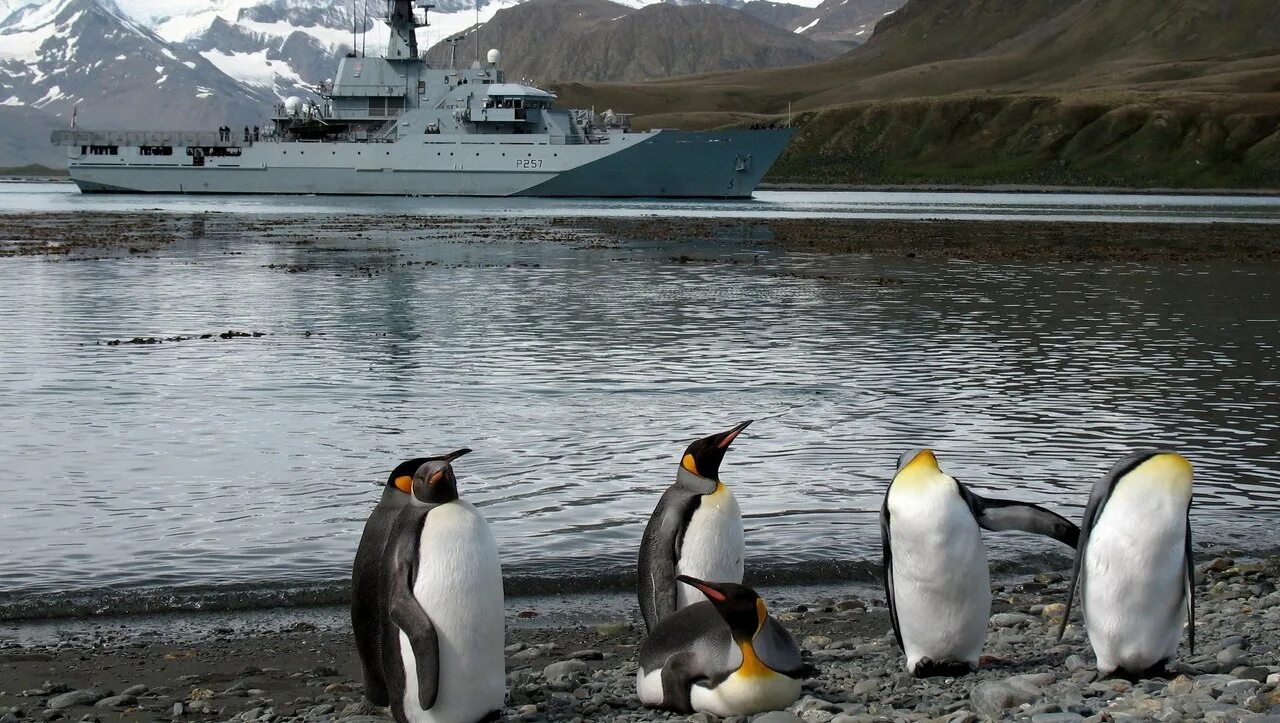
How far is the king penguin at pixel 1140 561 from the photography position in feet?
17.4

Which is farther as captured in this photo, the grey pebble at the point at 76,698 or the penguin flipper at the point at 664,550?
the penguin flipper at the point at 664,550

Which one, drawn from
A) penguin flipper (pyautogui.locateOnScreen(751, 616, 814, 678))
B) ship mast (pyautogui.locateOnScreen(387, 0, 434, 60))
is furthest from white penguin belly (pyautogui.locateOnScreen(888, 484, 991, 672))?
ship mast (pyautogui.locateOnScreen(387, 0, 434, 60))

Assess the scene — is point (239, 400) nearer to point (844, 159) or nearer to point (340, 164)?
point (340, 164)

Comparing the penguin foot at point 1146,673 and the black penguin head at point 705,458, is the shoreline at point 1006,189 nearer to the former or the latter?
the black penguin head at point 705,458

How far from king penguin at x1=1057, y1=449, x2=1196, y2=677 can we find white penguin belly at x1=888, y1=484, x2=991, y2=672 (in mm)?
413

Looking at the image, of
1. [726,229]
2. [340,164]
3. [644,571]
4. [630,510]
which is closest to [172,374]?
[630,510]

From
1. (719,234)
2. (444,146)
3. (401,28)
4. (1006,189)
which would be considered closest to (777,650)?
(719,234)

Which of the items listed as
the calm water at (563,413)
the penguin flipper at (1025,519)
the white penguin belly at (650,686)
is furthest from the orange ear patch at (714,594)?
the calm water at (563,413)

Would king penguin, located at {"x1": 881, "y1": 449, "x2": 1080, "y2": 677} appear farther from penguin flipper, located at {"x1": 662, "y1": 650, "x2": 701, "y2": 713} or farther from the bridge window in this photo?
the bridge window

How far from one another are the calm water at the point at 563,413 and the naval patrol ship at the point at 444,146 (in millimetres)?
48924

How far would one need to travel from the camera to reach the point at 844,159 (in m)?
164

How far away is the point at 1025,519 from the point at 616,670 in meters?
1.66

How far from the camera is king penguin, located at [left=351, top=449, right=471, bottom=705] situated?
17.0 feet

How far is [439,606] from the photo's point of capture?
5.04 metres
